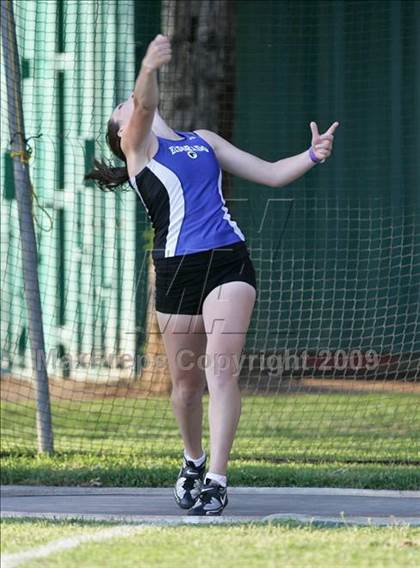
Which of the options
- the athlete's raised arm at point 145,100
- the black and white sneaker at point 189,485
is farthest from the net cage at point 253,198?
the athlete's raised arm at point 145,100

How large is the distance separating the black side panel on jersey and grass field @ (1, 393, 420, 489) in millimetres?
1620

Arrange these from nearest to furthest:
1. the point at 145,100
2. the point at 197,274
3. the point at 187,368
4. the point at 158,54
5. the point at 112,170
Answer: the point at 158,54, the point at 145,100, the point at 197,274, the point at 187,368, the point at 112,170

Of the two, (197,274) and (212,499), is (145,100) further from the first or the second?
(212,499)

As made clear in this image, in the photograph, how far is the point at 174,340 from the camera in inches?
219

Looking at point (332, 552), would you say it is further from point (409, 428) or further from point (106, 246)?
point (106, 246)

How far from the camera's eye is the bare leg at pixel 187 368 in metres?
5.55

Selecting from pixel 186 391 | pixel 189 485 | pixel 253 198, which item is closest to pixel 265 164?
pixel 186 391

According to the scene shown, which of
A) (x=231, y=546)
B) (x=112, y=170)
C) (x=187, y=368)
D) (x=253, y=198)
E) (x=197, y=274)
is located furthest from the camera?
(x=253, y=198)

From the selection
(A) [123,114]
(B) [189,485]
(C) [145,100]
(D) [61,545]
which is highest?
(C) [145,100]

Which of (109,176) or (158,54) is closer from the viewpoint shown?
(158,54)

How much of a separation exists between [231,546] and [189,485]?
48.9 inches

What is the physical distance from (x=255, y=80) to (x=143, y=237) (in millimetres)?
1769

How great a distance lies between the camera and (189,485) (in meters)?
5.73

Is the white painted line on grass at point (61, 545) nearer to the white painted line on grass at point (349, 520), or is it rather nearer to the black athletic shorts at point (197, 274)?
the white painted line on grass at point (349, 520)
